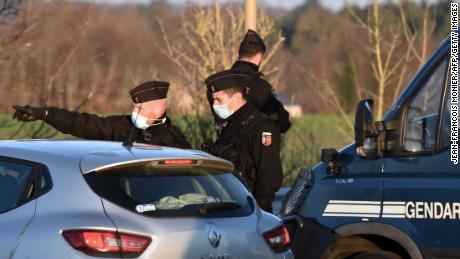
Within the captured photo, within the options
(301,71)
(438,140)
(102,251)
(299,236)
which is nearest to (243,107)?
(299,236)

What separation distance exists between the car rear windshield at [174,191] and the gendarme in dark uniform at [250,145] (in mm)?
1455

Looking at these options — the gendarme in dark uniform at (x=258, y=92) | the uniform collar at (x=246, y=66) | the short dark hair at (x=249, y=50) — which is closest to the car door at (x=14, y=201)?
the gendarme in dark uniform at (x=258, y=92)

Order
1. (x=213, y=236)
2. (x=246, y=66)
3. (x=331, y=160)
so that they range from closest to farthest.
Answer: (x=213, y=236), (x=331, y=160), (x=246, y=66)

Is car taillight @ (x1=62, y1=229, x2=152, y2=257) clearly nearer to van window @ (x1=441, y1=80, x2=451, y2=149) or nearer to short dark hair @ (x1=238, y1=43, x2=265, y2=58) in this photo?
van window @ (x1=441, y1=80, x2=451, y2=149)

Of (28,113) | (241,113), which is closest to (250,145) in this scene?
(241,113)

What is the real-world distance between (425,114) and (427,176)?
41 centimetres

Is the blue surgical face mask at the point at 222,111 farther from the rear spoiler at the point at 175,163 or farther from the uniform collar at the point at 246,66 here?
the rear spoiler at the point at 175,163

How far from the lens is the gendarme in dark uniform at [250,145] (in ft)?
24.4

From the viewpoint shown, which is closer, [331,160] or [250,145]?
[331,160]

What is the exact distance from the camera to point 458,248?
659 centimetres

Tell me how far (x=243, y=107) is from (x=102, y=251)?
2801 mm

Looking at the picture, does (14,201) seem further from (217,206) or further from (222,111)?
(222,111)

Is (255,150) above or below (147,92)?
below

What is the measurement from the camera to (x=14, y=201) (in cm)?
555
